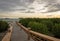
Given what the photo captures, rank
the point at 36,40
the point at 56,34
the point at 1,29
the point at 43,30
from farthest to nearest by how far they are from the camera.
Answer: the point at 1,29
the point at 56,34
the point at 43,30
the point at 36,40

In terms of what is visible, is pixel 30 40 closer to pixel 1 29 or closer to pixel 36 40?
pixel 36 40

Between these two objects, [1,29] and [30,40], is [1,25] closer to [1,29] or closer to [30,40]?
[1,29]

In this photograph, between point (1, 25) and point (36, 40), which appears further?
point (1, 25)

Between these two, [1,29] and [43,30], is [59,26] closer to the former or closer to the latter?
[43,30]

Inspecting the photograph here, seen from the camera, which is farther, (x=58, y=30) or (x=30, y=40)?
(x=58, y=30)

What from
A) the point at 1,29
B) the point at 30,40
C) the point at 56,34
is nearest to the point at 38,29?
the point at 56,34

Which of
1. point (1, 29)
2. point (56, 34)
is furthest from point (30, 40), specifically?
point (1, 29)

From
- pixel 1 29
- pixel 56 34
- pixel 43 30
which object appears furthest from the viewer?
pixel 1 29

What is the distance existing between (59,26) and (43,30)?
458cm

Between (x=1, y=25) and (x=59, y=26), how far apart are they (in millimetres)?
20456

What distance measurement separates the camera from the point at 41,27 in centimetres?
2078

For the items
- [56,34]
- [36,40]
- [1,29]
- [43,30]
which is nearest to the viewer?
[36,40]

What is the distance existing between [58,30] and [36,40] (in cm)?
1201

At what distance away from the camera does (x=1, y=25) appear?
41.5m
